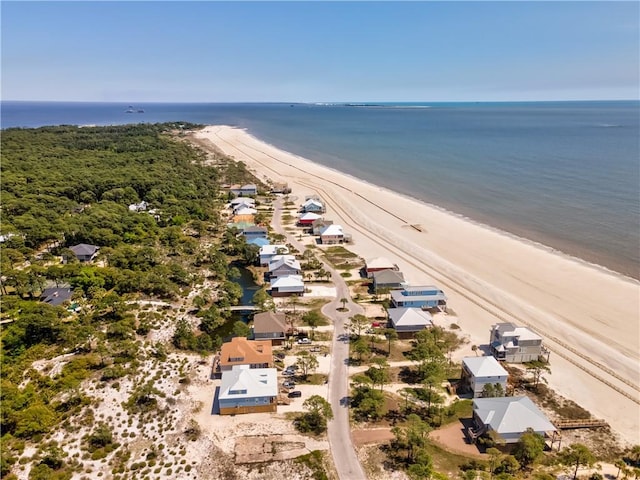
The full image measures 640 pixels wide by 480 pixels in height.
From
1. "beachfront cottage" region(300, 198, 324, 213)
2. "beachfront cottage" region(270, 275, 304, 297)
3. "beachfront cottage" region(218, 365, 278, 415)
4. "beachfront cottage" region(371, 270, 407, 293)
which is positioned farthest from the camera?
"beachfront cottage" region(300, 198, 324, 213)

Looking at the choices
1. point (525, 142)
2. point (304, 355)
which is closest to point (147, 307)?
point (304, 355)

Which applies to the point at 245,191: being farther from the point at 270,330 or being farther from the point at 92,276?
the point at 270,330

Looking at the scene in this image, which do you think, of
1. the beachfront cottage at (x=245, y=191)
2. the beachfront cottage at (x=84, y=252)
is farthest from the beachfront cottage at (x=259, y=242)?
the beachfront cottage at (x=245, y=191)

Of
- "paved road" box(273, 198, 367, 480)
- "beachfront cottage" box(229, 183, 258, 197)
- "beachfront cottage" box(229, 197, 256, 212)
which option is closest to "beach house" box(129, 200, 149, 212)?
"beachfront cottage" box(229, 197, 256, 212)

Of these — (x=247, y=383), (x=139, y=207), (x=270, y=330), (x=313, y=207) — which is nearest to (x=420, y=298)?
(x=270, y=330)

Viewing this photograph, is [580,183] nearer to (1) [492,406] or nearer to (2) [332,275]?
(2) [332,275]

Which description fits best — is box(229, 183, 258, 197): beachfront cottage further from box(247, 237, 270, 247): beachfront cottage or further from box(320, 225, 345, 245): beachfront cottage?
box(320, 225, 345, 245): beachfront cottage
